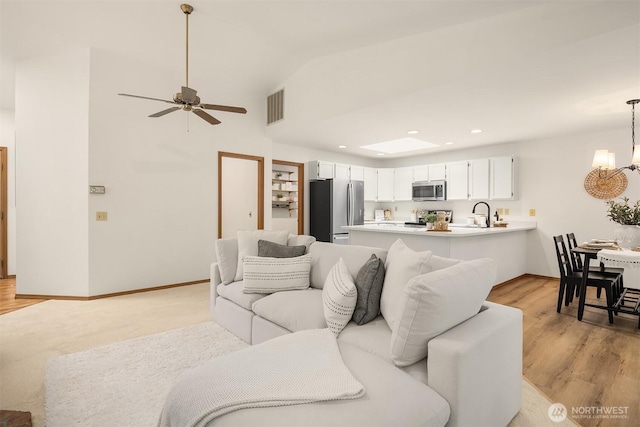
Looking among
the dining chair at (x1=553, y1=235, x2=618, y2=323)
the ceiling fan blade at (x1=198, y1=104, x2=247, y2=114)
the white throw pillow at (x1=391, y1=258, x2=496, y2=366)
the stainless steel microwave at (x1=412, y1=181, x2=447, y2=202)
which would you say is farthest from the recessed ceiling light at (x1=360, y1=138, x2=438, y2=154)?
the white throw pillow at (x1=391, y1=258, x2=496, y2=366)

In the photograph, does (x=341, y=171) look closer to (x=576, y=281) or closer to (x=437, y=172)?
(x=437, y=172)

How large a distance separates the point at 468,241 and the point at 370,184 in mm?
3470

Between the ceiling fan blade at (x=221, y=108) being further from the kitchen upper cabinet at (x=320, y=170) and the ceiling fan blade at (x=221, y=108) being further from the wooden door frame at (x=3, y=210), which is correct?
the wooden door frame at (x=3, y=210)

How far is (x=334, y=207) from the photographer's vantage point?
19.7 ft

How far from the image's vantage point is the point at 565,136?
5.21 metres

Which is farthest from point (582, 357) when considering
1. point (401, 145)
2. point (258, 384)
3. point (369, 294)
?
point (401, 145)

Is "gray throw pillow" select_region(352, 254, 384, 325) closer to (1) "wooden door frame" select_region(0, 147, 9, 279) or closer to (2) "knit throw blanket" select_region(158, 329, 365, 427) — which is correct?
(2) "knit throw blanket" select_region(158, 329, 365, 427)

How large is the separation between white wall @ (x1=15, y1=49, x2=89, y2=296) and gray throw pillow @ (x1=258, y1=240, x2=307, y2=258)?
2.64 m

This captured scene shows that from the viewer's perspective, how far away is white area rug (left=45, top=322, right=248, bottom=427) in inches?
70.3

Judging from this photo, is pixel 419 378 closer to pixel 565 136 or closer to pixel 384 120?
pixel 384 120

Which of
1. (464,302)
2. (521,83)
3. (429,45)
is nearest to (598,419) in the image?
(464,302)

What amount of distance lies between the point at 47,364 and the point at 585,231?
6735mm

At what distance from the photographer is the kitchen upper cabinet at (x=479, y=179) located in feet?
19.4

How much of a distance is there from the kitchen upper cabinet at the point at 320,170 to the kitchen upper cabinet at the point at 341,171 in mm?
90
